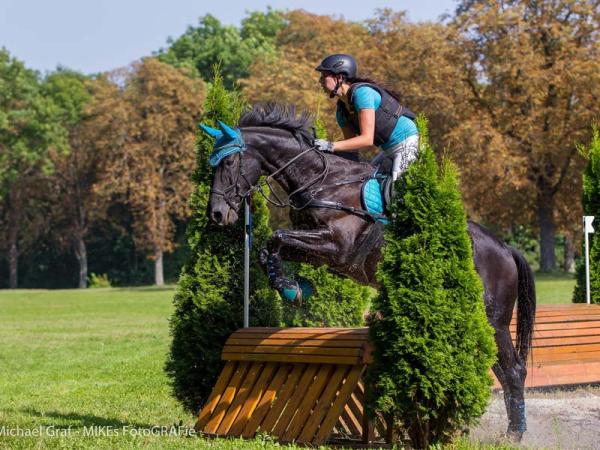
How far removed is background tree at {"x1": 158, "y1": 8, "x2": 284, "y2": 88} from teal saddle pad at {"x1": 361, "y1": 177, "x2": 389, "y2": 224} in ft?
153

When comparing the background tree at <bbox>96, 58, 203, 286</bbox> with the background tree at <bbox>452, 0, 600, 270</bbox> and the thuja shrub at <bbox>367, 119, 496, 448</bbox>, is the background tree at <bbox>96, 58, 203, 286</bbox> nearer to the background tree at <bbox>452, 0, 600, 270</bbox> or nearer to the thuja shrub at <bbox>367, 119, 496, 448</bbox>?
the background tree at <bbox>452, 0, 600, 270</bbox>

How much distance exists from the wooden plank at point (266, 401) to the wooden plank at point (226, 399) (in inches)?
11.2

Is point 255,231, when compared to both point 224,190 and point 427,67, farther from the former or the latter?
point 427,67

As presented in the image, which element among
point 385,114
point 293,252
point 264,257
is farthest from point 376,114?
point 264,257

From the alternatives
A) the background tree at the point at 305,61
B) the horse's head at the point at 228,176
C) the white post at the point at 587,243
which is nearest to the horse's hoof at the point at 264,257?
the horse's head at the point at 228,176

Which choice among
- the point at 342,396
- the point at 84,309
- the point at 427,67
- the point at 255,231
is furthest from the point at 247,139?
the point at 427,67

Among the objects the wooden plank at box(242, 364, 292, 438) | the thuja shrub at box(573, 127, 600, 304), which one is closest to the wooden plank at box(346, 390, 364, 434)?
the wooden plank at box(242, 364, 292, 438)

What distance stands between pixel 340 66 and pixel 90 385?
5.83 meters

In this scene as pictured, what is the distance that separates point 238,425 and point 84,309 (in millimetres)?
23333

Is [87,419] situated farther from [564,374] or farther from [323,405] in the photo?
[564,374]

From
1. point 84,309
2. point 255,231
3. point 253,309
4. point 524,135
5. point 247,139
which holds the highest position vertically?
point 524,135

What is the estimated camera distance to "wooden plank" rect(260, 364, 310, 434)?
662cm

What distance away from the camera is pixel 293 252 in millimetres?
6945

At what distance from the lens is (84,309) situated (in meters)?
29.1
